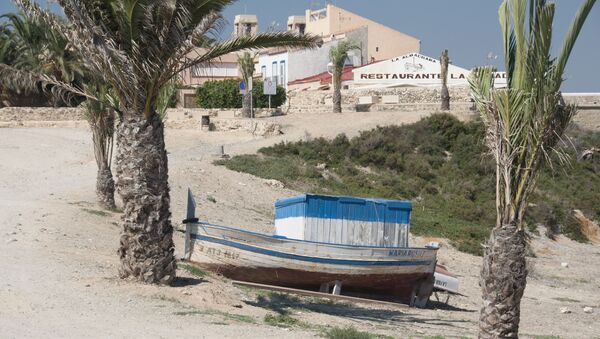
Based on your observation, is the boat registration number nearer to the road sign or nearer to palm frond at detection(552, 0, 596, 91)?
palm frond at detection(552, 0, 596, 91)

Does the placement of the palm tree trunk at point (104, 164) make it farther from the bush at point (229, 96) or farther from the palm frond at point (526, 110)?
the bush at point (229, 96)

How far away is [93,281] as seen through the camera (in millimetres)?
14453

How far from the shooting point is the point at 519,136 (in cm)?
1157

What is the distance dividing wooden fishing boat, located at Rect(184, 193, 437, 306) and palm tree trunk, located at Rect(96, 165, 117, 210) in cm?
609

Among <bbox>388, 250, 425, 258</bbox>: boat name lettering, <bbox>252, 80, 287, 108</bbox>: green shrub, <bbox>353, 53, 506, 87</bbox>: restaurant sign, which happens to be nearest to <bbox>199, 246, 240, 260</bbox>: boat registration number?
<bbox>388, 250, 425, 258</bbox>: boat name lettering

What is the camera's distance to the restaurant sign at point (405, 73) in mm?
56688

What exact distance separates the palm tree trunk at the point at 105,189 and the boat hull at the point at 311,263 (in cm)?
611

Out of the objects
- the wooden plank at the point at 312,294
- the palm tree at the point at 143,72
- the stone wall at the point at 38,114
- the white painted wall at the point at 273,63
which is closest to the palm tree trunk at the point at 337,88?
the stone wall at the point at 38,114

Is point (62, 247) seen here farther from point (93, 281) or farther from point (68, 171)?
point (68, 171)

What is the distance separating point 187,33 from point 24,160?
22.0 meters

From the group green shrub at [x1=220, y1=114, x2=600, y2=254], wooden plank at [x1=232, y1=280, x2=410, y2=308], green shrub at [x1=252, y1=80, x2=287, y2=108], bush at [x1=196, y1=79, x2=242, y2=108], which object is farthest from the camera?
bush at [x1=196, y1=79, x2=242, y2=108]

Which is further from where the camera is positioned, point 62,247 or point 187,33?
point 62,247

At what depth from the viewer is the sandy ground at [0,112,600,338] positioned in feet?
41.0

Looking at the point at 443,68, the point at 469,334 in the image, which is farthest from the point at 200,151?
the point at 469,334
